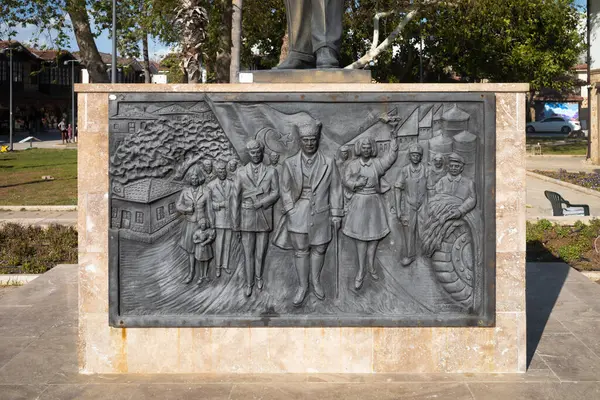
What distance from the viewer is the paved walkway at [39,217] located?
13.5 meters

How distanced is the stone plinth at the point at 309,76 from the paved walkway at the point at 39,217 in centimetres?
837

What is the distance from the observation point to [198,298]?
5742mm

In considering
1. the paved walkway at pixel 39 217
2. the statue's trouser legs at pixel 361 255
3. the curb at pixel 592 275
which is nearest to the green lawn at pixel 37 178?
the paved walkway at pixel 39 217

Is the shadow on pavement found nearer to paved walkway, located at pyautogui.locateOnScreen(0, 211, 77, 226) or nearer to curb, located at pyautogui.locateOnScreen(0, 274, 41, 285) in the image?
curb, located at pyautogui.locateOnScreen(0, 274, 41, 285)

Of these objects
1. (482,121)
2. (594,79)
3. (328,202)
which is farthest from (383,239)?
(594,79)

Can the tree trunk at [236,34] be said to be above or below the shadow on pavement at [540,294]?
above

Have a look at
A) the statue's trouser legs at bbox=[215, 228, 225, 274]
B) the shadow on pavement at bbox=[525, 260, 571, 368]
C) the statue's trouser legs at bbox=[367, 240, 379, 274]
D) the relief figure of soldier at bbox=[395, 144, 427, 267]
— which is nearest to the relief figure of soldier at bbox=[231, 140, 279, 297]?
the statue's trouser legs at bbox=[215, 228, 225, 274]

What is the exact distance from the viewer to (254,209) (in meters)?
5.68

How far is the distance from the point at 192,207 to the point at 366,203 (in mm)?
1261

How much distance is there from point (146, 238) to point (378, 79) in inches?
1534

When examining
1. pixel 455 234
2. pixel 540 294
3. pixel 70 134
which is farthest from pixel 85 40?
pixel 70 134

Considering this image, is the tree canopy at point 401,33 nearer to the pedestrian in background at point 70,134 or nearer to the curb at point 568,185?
the curb at point 568,185

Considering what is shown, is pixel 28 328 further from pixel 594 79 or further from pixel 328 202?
pixel 594 79

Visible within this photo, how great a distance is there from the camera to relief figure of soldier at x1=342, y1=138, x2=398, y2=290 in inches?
220
